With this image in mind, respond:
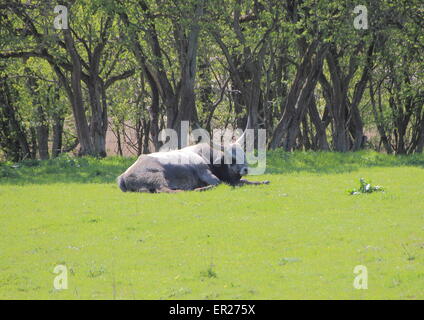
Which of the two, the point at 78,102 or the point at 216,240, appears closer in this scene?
the point at 216,240

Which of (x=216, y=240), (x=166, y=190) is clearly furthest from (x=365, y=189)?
(x=216, y=240)

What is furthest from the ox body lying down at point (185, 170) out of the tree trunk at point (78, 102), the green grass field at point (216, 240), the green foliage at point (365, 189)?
the tree trunk at point (78, 102)

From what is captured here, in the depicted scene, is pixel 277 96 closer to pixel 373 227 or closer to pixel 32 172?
pixel 32 172

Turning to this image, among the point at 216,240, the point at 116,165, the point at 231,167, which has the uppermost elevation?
the point at 231,167

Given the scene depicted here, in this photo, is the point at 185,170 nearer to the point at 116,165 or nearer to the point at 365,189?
the point at 365,189

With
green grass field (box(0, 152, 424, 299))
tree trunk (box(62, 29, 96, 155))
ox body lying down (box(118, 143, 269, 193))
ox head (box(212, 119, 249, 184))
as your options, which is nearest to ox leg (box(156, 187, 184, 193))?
ox body lying down (box(118, 143, 269, 193))

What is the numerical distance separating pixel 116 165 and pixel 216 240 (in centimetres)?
1165

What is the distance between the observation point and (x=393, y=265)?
10.0m

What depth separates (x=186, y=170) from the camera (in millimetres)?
18156

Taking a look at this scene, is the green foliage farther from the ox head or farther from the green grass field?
the ox head

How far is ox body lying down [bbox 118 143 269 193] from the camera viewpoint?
699 inches

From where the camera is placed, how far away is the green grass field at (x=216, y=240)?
930cm

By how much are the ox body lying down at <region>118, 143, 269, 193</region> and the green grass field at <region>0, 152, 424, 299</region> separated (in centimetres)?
59
